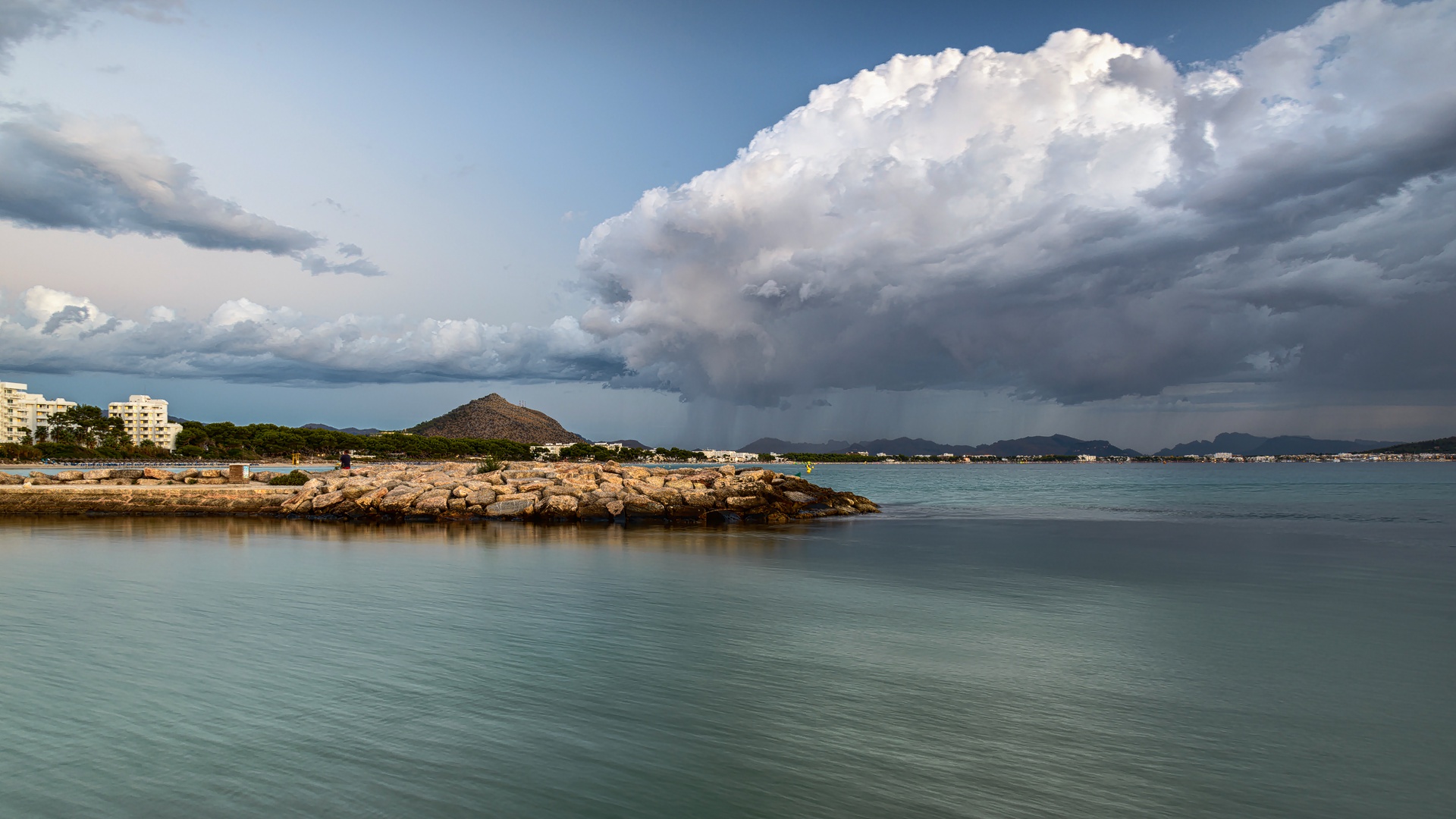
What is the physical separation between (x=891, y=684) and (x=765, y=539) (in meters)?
15.5

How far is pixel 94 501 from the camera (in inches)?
1189

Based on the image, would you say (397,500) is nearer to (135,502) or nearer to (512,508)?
(512,508)

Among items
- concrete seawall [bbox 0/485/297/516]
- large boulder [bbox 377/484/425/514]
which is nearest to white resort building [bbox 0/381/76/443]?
concrete seawall [bbox 0/485/297/516]

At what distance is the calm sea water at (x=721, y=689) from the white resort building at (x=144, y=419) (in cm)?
18943

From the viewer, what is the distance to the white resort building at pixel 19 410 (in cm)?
13725

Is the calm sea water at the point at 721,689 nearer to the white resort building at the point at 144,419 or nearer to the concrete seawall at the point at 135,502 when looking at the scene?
the concrete seawall at the point at 135,502

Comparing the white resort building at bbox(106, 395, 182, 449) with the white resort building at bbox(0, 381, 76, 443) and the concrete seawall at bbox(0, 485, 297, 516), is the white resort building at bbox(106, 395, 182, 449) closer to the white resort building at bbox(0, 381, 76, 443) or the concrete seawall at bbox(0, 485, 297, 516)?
the white resort building at bbox(0, 381, 76, 443)

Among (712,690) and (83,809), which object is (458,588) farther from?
(83,809)

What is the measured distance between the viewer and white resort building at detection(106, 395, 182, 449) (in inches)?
6698


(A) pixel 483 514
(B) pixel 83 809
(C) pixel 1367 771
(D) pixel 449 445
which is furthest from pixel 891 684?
(D) pixel 449 445

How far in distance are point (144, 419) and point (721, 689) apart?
216m

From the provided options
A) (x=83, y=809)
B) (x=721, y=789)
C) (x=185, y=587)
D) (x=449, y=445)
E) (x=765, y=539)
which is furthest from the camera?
(x=449, y=445)

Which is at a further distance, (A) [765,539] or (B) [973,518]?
(B) [973,518]

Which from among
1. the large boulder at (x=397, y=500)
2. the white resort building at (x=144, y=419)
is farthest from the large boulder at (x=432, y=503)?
the white resort building at (x=144, y=419)
